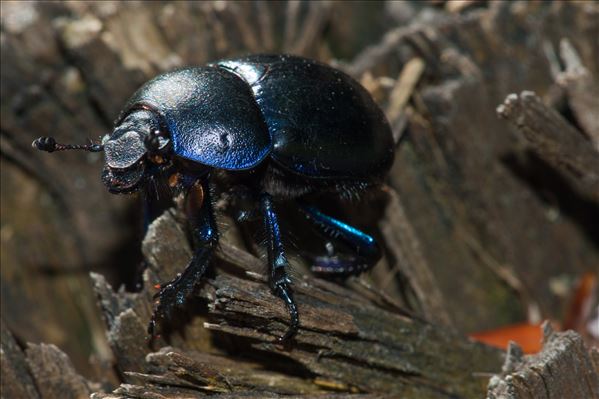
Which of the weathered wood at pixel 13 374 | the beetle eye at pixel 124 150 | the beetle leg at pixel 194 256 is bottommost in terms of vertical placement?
the weathered wood at pixel 13 374

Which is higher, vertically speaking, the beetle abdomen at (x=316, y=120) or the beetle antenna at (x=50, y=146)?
the beetle abdomen at (x=316, y=120)

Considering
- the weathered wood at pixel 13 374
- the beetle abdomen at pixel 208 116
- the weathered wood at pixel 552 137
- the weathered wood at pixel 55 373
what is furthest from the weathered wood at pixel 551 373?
the weathered wood at pixel 13 374

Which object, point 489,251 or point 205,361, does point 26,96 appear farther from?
point 489,251

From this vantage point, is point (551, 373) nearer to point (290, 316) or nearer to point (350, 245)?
point (290, 316)

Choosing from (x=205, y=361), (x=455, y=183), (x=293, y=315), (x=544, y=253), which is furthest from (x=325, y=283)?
(x=544, y=253)

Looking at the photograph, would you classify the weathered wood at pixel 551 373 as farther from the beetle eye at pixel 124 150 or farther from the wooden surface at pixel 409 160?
the beetle eye at pixel 124 150
